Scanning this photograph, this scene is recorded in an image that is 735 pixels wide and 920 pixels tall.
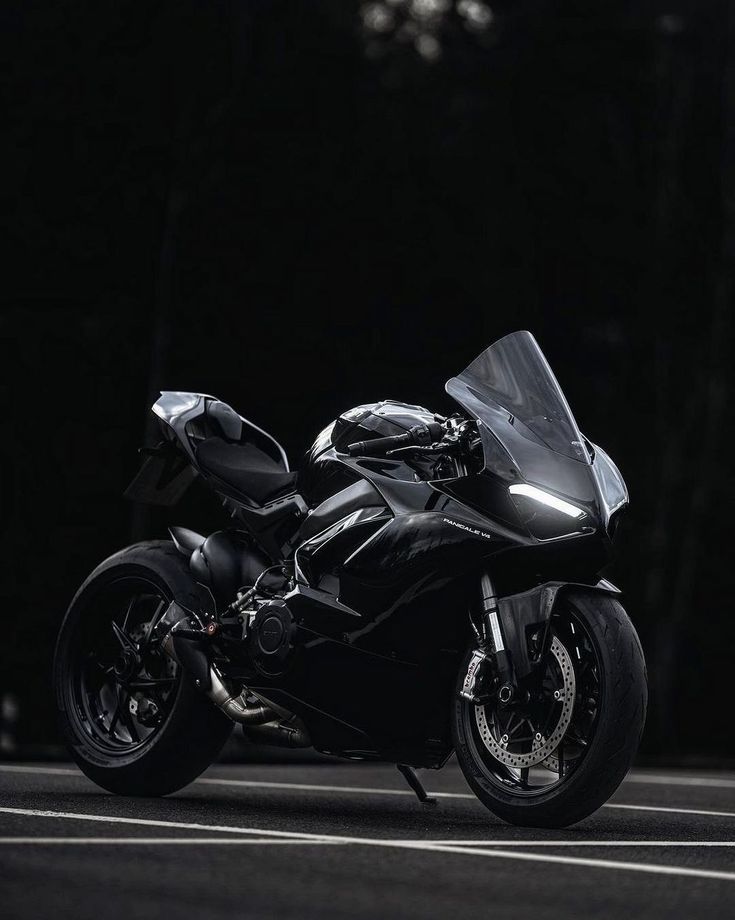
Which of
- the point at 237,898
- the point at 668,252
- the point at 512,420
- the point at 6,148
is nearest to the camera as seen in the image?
the point at 237,898

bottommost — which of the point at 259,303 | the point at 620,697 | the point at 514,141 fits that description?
the point at 620,697

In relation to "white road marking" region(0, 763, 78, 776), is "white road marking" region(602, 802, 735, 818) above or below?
above

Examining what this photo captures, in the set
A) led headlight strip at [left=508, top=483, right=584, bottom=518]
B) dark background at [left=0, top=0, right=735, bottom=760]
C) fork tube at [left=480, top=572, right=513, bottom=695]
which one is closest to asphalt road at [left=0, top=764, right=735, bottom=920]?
fork tube at [left=480, top=572, right=513, bottom=695]

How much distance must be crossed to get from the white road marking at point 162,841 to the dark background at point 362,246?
15388mm

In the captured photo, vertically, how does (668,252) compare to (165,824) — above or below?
above

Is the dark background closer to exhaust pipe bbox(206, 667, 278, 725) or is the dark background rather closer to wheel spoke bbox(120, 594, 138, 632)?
wheel spoke bbox(120, 594, 138, 632)

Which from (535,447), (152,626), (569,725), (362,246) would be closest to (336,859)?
(569,725)

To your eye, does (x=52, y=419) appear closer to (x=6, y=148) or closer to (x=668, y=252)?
(x=6, y=148)

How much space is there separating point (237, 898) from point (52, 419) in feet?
60.7

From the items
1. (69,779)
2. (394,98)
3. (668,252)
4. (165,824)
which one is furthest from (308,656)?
(668,252)

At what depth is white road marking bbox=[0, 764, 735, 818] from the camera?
26.7ft

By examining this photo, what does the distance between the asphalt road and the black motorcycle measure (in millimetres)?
267

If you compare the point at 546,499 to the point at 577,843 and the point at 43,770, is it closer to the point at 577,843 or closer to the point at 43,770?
the point at 577,843

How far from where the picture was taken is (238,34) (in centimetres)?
2244
